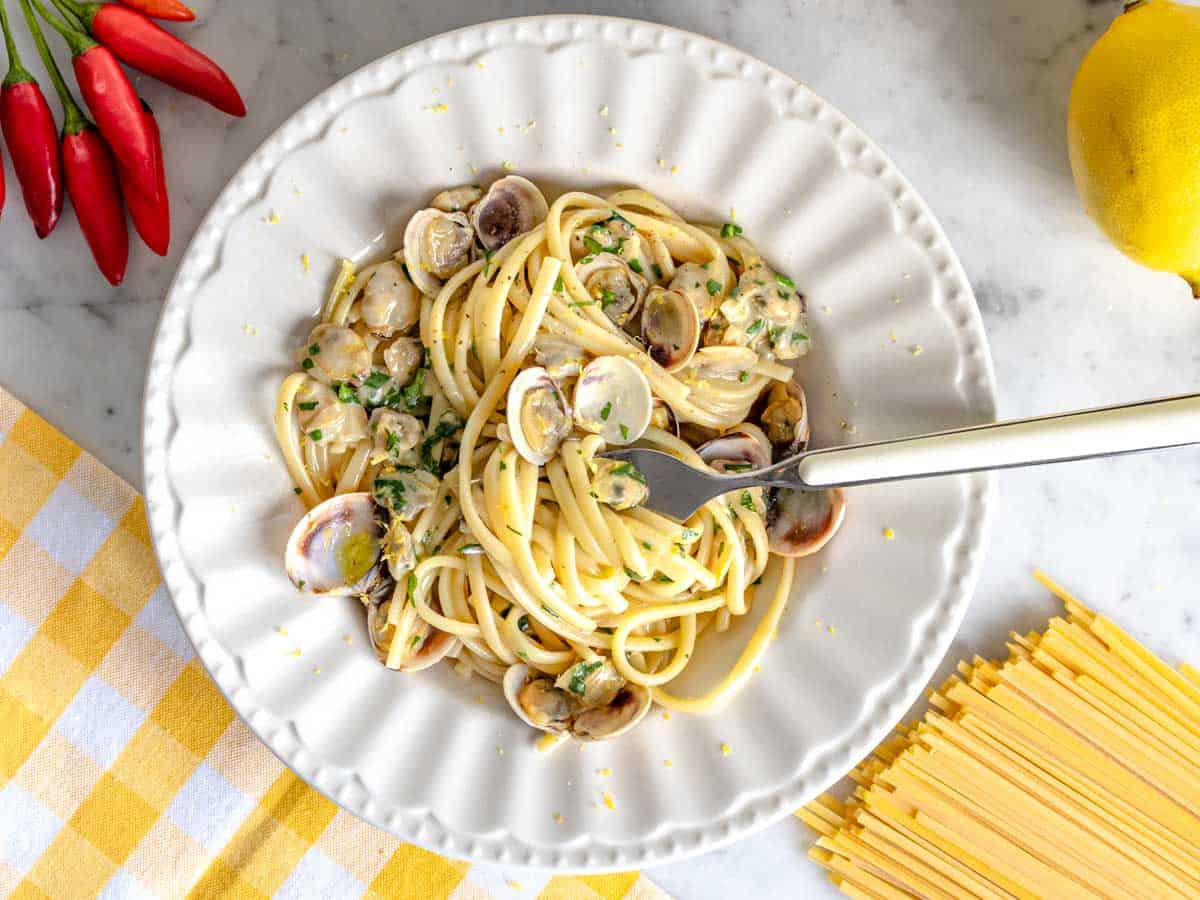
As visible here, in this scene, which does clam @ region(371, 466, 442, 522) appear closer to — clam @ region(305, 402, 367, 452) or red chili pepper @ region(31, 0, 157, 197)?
clam @ region(305, 402, 367, 452)

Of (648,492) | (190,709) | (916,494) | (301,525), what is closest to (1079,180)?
(916,494)

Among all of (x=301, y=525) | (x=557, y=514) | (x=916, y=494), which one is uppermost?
(x=916, y=494)

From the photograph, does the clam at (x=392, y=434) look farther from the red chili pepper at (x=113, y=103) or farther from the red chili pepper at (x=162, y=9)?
the red chili pepper at (x=162, y=9)

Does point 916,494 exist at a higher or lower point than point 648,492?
higher

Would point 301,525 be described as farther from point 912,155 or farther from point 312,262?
→ point 912,155

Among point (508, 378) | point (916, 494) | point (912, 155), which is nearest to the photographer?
point (916, 494)

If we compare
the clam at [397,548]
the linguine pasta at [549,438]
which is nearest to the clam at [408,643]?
the linguine pasta at [549,438]

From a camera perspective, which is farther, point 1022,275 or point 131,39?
point 1022,275
